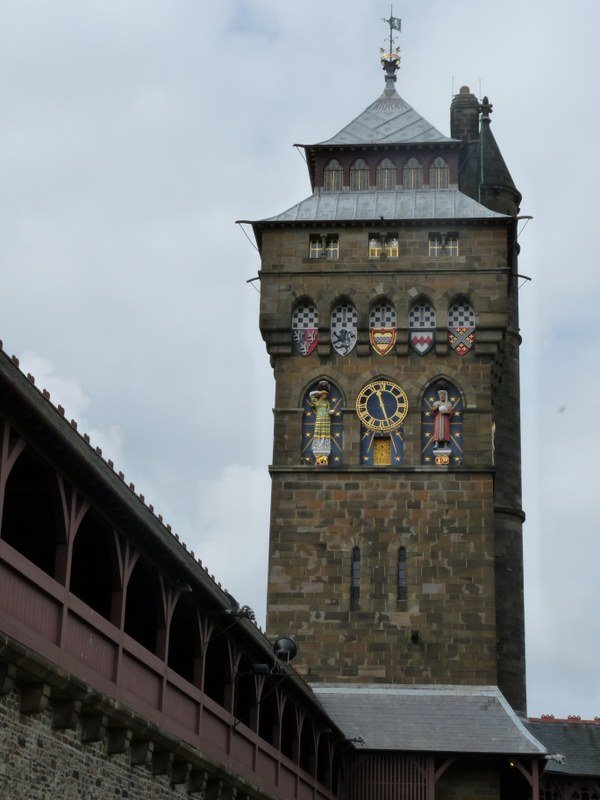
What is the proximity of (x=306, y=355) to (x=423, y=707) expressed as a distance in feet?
37.0

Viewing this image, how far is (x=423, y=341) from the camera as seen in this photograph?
49.0 meters

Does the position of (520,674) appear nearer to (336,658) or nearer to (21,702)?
(336,658)

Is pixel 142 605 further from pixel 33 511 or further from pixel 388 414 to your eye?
pixel 388 414

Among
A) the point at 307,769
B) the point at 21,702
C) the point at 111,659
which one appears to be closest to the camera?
the point at 21,702

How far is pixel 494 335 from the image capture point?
48.8 metres

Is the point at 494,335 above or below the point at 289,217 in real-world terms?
below

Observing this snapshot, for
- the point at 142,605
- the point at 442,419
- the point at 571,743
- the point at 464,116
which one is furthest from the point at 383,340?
the point at 142,605

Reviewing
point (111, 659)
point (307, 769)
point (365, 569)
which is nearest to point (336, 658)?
point (365, 569)

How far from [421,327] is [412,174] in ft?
18.4

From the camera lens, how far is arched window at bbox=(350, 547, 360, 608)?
1841 inches

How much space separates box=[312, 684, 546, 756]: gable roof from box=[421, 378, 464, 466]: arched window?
679 centimetres

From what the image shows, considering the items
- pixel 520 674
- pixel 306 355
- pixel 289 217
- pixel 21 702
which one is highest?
pixel 289 217

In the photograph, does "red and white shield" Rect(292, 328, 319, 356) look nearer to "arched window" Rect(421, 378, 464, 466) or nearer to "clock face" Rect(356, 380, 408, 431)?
"clock face" Rect(356, 380, 408, 431)

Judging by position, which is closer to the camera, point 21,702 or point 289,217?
point 21,702
